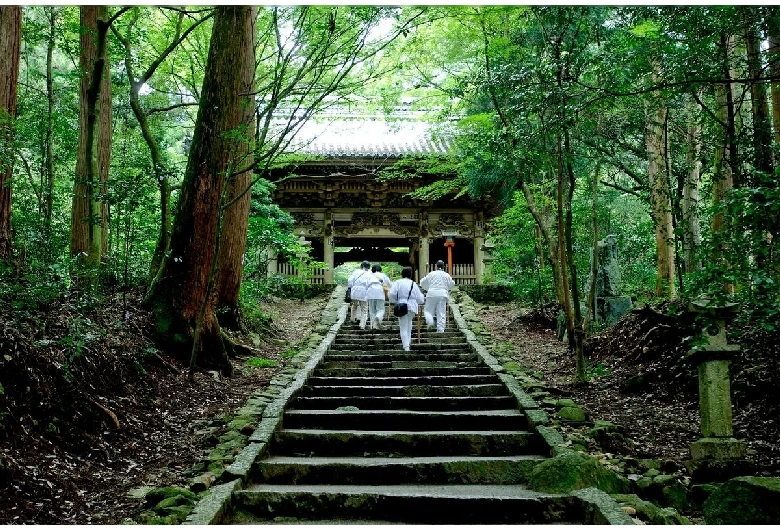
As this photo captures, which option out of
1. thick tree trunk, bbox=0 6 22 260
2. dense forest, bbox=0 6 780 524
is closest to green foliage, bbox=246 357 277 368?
dense forest, bbox=0 6 780 524

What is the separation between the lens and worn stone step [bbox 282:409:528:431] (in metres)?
6.45

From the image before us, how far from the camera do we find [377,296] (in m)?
11.2

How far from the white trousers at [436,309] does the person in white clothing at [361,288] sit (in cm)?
122

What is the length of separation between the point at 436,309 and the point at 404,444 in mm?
5559

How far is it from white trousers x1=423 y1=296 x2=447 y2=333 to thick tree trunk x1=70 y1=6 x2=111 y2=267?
554 centimetres

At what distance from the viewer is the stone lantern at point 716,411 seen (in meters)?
5.05

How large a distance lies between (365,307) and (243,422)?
6259 mm

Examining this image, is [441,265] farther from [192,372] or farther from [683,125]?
[192,372]

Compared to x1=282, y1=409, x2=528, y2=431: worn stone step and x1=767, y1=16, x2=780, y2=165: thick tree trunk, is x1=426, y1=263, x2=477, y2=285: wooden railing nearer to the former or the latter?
x1=767, y1=16, x2=780, y2=165: thick tree trunk

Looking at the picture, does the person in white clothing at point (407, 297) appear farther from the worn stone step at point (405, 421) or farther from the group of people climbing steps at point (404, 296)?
the worn stone step at point (405, 421)

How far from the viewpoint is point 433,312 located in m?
11.4

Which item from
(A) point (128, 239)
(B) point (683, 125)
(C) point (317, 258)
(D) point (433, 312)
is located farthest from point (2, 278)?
(C) point (317, 258)

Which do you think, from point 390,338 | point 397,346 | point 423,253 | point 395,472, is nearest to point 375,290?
point 390,338

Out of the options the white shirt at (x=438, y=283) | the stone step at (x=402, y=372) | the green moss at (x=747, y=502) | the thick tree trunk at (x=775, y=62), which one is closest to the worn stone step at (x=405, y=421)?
the stone step at (x=402, y=372)
